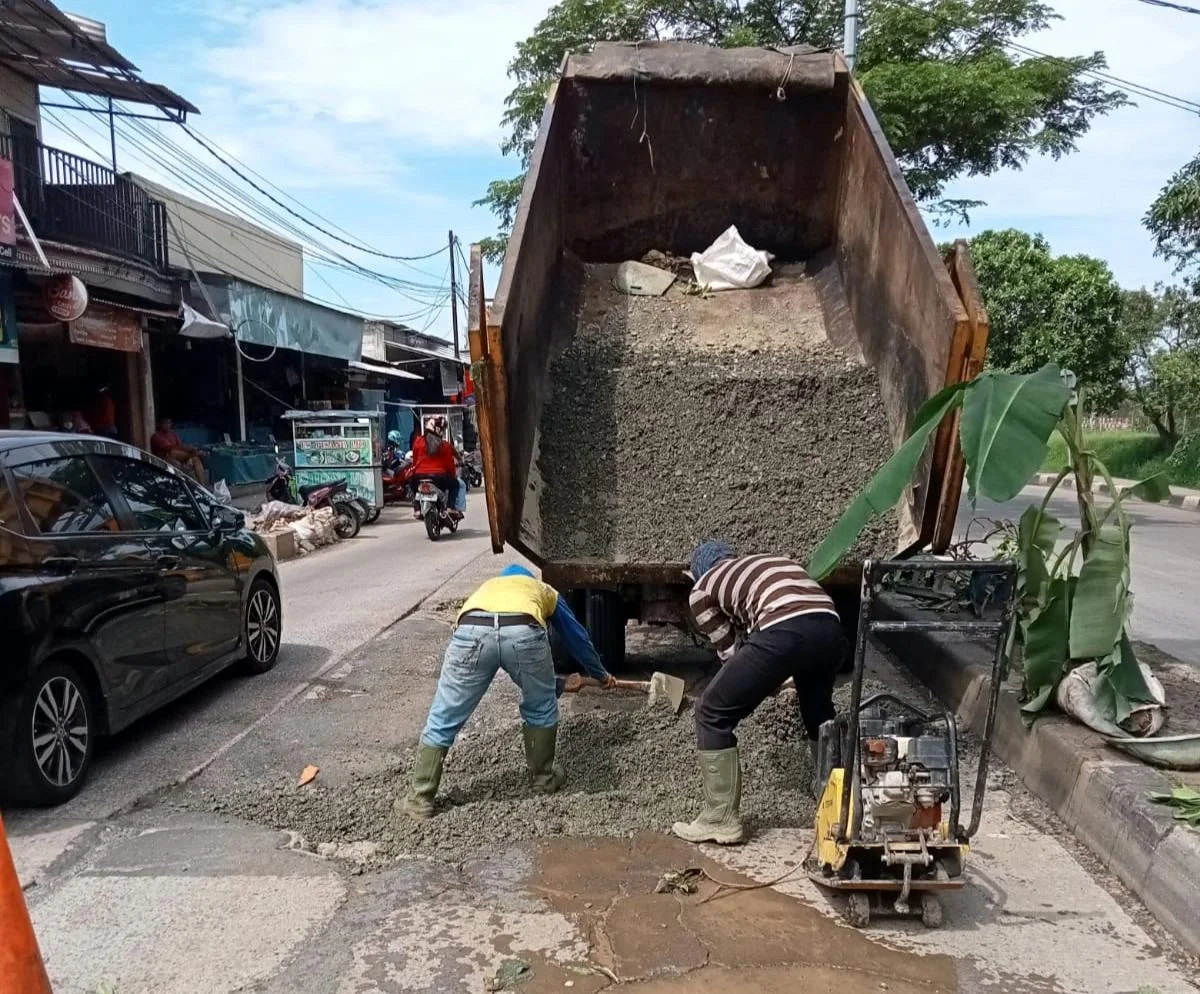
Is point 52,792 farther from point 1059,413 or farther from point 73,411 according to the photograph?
point 73,411

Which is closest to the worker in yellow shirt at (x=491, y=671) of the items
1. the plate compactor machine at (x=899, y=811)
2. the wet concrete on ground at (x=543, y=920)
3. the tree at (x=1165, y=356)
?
the wet concrete on ground at (x=543, y=920)

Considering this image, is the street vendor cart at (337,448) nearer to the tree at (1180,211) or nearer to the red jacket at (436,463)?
the red jacket at (436,463)

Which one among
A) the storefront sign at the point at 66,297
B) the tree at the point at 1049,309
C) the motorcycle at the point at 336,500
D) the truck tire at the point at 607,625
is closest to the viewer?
the truck tire at the point at 607,625

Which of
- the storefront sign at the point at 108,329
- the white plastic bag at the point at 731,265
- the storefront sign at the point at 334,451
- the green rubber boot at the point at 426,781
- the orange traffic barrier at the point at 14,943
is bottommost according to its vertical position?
the green rubber boot at the point at 426,781

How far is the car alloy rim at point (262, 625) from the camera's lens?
6.29 meters

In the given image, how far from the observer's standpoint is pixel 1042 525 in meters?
4.49

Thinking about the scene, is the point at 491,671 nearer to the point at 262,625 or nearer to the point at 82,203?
the point at 262,625

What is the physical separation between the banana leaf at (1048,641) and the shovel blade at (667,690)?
166 cm

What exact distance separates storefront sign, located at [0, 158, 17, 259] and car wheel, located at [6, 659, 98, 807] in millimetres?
8179

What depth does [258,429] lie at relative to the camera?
2030cm

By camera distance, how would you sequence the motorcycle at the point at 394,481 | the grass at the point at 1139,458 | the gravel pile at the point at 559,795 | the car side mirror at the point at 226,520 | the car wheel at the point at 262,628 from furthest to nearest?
the grass at the point at 1139,458, the motorcycle at the point at 394,481, the car wheel at the point at 262,628, the car side mirror at the point at 226,520, the gravel pile at the point at 559,795

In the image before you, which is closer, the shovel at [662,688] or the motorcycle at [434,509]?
the shovel at [662,688]

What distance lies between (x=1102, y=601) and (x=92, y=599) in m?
4.37

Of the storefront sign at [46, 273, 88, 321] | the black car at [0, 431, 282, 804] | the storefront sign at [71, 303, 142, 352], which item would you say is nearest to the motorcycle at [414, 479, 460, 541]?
the storefront sign at [71, 303, 142, 352]
